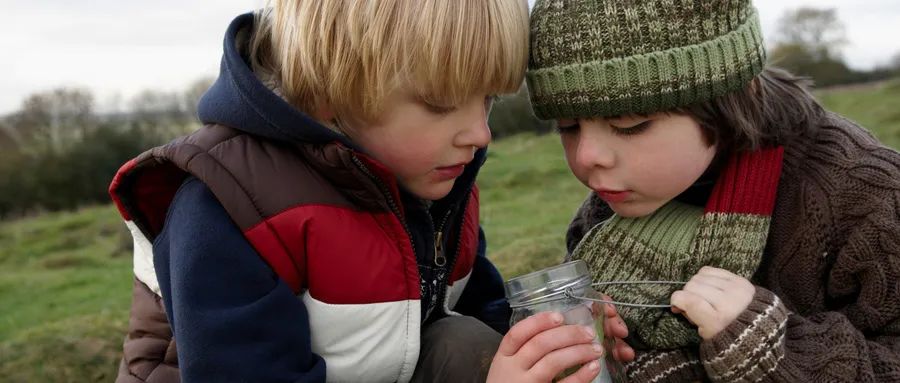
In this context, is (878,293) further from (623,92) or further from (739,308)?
(623,92)

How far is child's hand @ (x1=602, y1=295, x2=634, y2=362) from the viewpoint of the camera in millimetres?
2457

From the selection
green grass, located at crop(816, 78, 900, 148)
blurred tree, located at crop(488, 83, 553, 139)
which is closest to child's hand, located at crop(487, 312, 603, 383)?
green grass, located at crop(816, 78, 900, 148)

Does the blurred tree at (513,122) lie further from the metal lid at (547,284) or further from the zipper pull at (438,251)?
the metal lid at (547,284)

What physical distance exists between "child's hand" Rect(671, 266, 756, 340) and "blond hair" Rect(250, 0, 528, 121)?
75 centimetres

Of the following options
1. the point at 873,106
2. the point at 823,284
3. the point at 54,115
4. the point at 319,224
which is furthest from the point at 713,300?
the point at 54,115

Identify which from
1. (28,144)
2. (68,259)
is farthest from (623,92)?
(28,144)

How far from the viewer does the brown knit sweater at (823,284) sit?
2.27 m

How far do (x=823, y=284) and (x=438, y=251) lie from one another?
1.11m

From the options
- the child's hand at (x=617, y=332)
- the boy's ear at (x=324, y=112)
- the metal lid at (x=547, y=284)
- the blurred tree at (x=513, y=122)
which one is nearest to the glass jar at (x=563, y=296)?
the metal lid at (x=547, y=284)

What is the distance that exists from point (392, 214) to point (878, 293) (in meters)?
1.33

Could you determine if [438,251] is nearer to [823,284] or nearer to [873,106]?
[823,284]

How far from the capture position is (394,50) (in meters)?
2.24

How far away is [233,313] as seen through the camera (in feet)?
6.94

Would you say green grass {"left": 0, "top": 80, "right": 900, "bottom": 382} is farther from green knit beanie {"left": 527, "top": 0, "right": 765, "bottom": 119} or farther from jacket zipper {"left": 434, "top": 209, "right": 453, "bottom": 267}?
green knit beanie {"left": 527, "top": 0, "right": 765, "bottom": 119}
